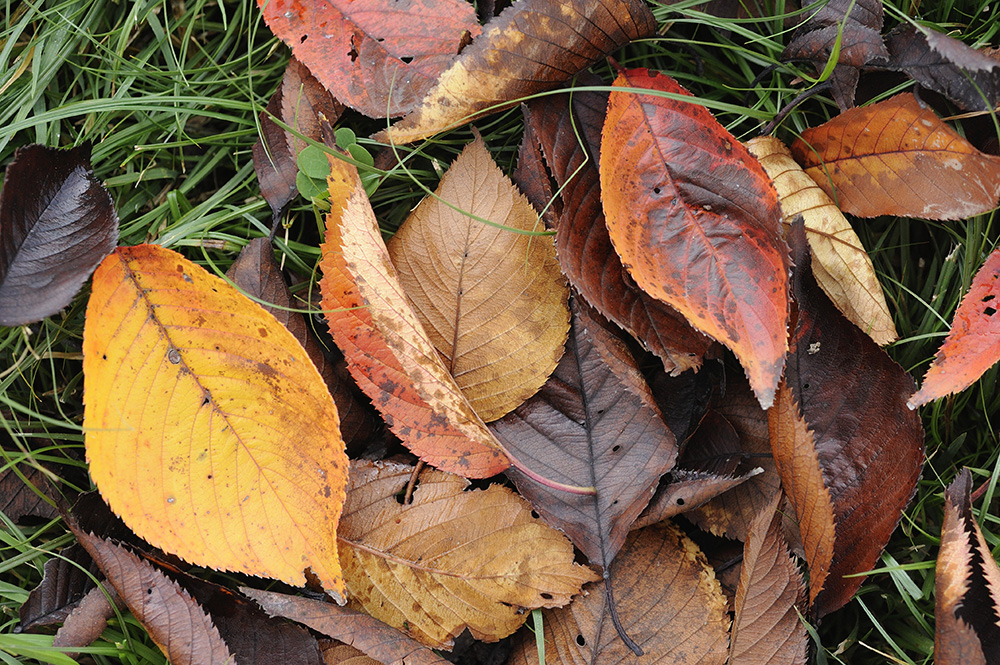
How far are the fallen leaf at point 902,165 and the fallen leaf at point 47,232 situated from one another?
4.52ft

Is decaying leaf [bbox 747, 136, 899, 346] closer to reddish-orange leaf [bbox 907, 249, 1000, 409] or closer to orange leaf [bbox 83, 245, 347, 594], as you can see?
reddish-orange leaf [bbox 907, 249, 1000, 409]

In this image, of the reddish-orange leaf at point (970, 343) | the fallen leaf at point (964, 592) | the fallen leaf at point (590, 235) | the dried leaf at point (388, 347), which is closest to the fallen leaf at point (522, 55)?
the fallen leaf at point (590, 235)

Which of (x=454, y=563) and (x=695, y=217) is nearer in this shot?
(x=695, y=217)

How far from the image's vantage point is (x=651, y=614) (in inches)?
54.6

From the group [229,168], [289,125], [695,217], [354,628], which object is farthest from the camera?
[229,168]

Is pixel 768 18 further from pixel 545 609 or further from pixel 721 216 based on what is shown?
pixel 545 609

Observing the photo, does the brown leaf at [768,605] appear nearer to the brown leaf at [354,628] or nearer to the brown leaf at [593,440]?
the brown leaf at [593,440]

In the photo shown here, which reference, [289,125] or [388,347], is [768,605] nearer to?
[388,347]

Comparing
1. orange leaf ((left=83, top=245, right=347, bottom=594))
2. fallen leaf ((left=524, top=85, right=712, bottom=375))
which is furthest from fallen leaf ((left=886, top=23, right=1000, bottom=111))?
orange leaf ((left=83, top=245, right=347, bottom=594))

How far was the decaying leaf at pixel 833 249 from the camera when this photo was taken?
4.71ft

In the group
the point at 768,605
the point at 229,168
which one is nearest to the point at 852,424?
the point at 768,605

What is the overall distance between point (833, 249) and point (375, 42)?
3.12 feet

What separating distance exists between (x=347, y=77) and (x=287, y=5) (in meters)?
0.18

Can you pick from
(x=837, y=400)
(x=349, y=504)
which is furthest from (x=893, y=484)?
(x=349, y=504)
